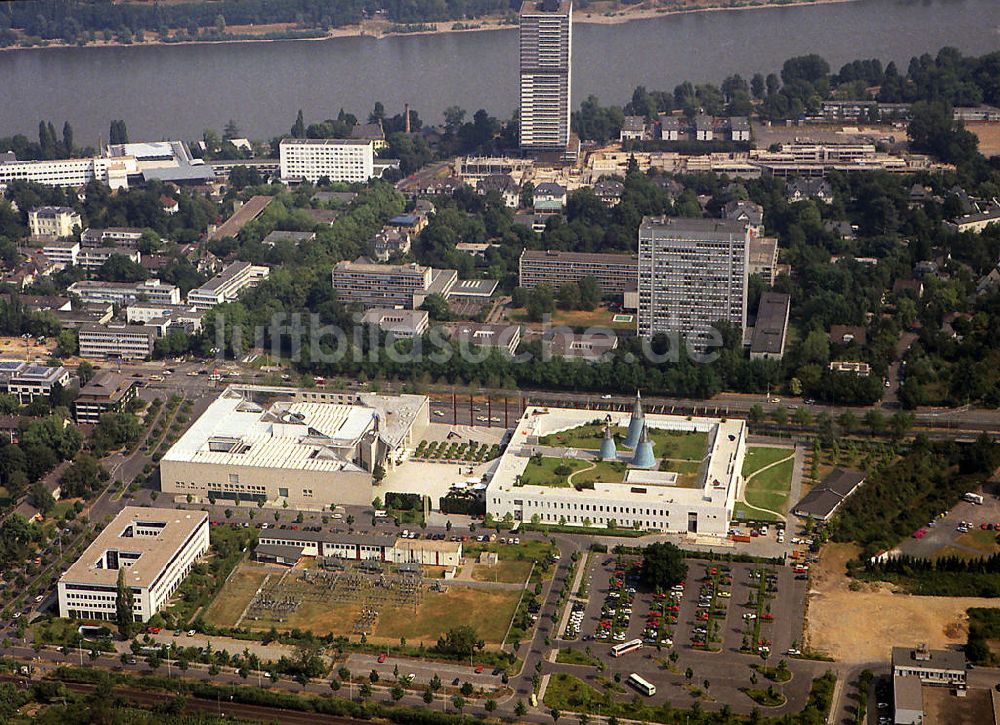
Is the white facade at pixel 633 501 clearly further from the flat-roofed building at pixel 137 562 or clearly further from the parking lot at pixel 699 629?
the flat-roofed building at pixel 137 562

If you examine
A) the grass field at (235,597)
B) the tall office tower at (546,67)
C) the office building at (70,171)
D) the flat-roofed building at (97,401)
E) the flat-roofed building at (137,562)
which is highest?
the tall office tower at (546,67)

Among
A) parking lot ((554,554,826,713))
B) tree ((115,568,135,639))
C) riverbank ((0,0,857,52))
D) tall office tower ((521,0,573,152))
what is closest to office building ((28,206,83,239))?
tall office tower ((521,0,573,152))

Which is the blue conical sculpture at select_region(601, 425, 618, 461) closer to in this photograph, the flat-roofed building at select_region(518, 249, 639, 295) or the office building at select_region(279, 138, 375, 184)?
the flat-roofed building at select_region(518, 249, 639, 295)

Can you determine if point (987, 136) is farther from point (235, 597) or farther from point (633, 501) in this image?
point (235, 597)

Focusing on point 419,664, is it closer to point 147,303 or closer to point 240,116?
point 147,303

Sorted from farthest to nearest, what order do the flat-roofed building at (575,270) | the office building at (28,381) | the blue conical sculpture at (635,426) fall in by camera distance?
1. the flat-roofed building at (575,270)
2. the office building at (28,381)
3. the blue conical sculpture at (635,426)

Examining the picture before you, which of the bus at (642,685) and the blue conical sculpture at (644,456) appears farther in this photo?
the blue conical sculpture at (644,456)

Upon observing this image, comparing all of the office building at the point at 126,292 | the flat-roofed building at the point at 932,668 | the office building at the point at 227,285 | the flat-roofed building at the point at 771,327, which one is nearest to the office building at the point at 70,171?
the office building at the point at 227,285

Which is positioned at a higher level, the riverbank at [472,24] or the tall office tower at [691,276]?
the riverbank at [472,24]

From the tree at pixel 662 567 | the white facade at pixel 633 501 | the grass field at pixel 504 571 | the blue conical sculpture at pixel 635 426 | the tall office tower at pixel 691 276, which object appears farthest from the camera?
the tall office tower at pixel 691 276
